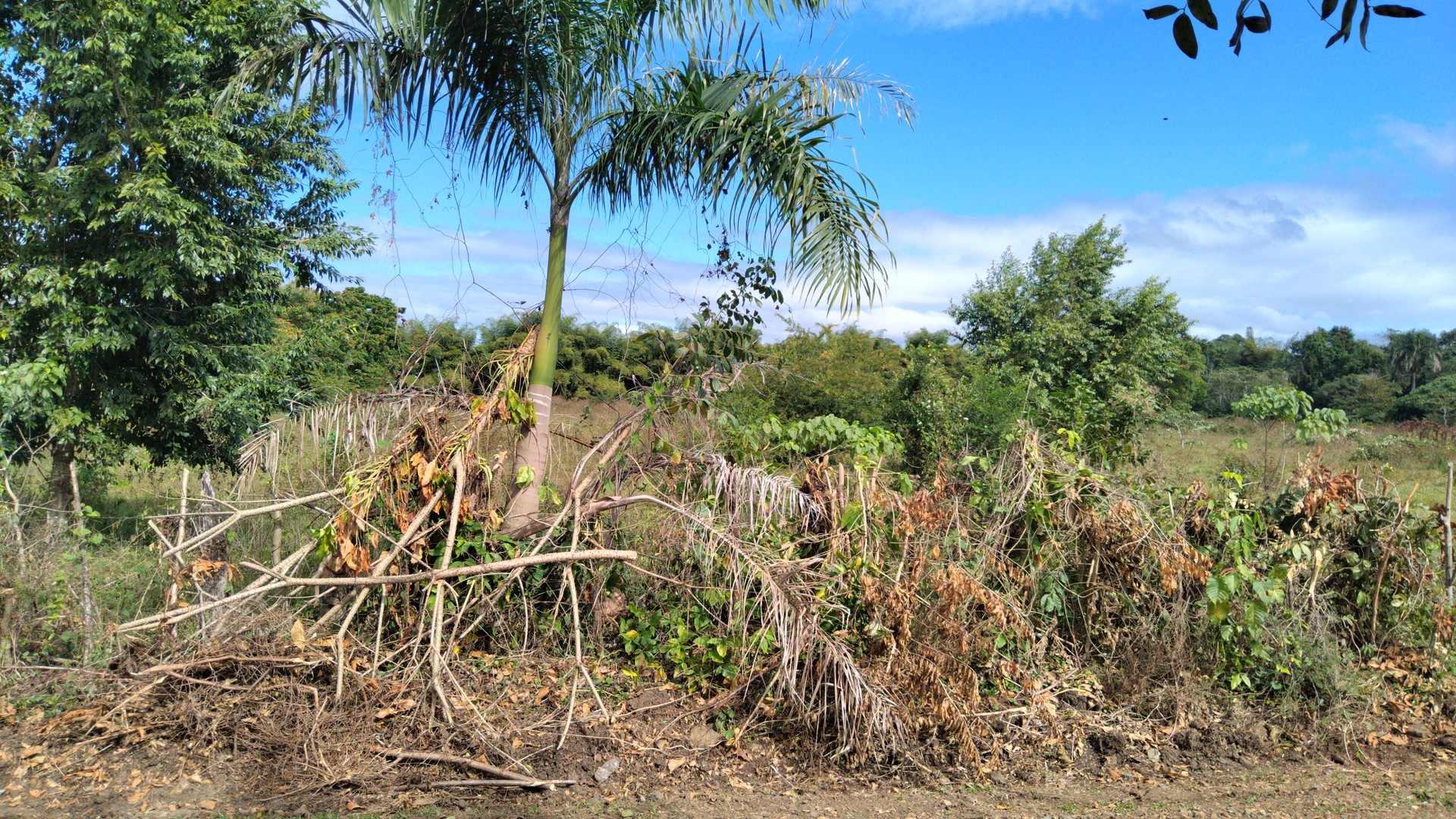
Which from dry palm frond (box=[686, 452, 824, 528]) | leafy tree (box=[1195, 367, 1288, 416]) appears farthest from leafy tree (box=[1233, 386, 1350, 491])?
leafy tree (box=[1195, 367, 1288, 416])

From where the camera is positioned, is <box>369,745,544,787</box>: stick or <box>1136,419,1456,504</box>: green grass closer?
<box>369,745,544,787</box>: stick

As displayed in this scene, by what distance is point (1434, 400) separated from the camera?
34.4m

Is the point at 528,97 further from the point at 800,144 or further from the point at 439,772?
the point at 439,772

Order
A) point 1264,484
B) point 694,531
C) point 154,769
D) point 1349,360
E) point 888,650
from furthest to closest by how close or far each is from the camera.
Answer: point 1349,360
point 1264,484
point 694,531
point 888,650
point 154,769

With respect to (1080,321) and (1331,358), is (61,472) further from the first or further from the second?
(1331,358)

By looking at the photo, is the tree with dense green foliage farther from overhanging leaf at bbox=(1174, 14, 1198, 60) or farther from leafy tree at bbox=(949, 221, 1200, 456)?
leafy tree at bbox=(949, 221, 1200, 456)

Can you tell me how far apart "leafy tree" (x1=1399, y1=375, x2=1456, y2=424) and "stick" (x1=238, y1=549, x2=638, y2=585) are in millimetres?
36399

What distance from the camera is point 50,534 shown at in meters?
5.85

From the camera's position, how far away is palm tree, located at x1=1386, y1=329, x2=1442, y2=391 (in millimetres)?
51750

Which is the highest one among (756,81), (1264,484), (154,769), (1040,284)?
(1040,284)

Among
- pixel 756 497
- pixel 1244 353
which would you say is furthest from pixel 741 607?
pixel 1244 353

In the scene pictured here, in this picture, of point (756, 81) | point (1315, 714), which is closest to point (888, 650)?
point (1315, 714)

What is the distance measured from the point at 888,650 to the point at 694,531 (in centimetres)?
137

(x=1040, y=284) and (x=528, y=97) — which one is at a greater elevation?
(x=1040, y=284)
